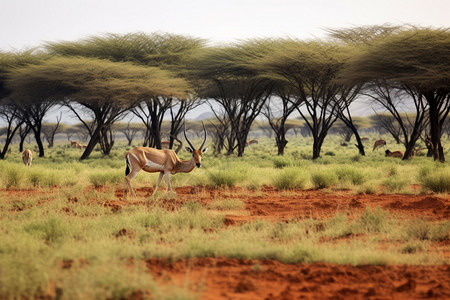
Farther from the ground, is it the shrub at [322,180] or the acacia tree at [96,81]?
the acacia tree at [96,81]

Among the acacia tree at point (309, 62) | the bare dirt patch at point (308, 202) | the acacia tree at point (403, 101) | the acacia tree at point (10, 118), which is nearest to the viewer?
the bare dirt patch at point (308, 202)

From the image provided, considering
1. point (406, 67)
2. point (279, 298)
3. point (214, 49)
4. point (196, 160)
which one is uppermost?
point (214, 49)

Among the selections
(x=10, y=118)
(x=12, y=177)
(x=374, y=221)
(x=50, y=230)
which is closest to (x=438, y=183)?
(x=374, y=221)

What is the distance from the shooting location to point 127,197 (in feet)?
38.2

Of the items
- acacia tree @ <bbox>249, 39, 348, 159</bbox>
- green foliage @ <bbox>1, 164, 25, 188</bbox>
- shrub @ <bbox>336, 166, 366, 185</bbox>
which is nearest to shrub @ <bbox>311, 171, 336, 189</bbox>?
shrub @ <bbox>336, 166, 366, 185</bbox>

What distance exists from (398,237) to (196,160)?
530cm

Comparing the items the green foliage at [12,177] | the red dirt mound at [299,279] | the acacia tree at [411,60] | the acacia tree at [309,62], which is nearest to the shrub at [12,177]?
the green foliage at [12,177]

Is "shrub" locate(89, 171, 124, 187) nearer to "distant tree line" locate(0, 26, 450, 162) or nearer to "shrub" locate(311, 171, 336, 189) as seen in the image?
"shrub" locate(311, 171, 336, 189)

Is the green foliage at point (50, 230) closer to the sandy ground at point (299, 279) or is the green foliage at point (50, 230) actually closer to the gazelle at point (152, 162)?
the sandy ground at point (299, 279)

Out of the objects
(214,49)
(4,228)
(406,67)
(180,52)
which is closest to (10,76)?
(180,52)

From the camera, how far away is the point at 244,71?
95.9ft

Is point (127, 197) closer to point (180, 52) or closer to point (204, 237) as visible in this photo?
point (204, 237)

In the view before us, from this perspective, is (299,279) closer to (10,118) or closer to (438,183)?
(438,183)

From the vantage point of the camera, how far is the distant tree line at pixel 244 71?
2098cm
